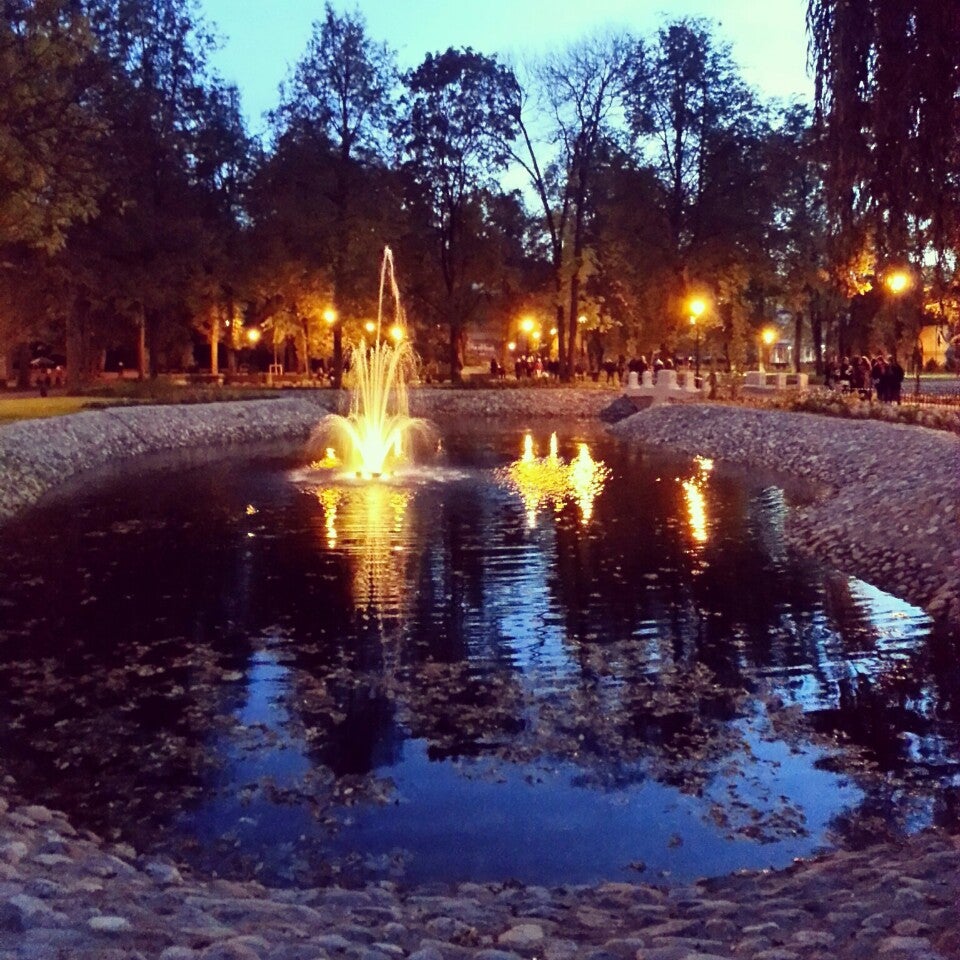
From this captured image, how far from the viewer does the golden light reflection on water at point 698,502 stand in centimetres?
2052

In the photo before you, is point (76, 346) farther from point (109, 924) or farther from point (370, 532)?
point (109, 924)

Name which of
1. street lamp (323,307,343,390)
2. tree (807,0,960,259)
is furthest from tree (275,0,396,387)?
tree (807,0,960,259)

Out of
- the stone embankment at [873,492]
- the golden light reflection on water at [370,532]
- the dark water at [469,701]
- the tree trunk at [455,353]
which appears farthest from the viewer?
the tree trunk at [455,353]

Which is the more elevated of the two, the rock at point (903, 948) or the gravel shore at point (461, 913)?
the rock at point (903, 948)

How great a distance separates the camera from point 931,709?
1050 cm

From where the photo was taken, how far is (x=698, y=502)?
81.1 ft

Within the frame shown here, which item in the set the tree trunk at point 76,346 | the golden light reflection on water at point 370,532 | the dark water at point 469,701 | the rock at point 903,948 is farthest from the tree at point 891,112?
the tree trunk at point 76,346

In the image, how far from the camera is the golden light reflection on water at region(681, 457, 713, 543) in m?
20.5

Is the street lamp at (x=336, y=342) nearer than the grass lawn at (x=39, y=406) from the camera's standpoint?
No

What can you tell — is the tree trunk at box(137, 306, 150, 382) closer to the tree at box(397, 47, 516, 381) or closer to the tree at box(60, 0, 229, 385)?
the tree at box(60, 0, 229, 385)

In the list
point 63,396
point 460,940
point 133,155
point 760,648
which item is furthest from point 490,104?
point 460,940

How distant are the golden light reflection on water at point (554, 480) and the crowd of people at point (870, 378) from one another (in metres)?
10.1

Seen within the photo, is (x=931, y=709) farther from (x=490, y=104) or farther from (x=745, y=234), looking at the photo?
(x=490, y=104)

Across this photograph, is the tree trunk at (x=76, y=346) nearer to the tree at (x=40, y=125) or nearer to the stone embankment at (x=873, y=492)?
the tree at (x=40, y=125)
